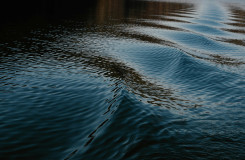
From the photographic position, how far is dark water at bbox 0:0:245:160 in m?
14.1

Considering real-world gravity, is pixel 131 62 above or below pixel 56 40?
below

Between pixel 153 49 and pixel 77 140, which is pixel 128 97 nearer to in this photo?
pixel 77 140

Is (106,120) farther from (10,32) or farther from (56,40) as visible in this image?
(10,32)

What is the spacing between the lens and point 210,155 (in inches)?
531

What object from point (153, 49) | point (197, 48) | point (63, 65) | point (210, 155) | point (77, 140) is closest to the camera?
point (210, 155)

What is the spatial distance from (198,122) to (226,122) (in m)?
2.26

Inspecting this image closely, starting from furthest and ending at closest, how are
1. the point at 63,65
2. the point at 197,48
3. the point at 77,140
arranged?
the point at 197,48 < the point at 63,65 < the point at 77,140

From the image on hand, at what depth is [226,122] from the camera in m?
17.5

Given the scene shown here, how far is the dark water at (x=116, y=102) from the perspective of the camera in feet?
46.2

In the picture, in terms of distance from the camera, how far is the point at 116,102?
19.5 metres

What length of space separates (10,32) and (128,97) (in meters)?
31.9

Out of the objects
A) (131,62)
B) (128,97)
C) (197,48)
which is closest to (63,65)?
(131,62)

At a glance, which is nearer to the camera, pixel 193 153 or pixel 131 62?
pixel 193 153

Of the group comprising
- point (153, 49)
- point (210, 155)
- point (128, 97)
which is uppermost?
point (153, 49)
